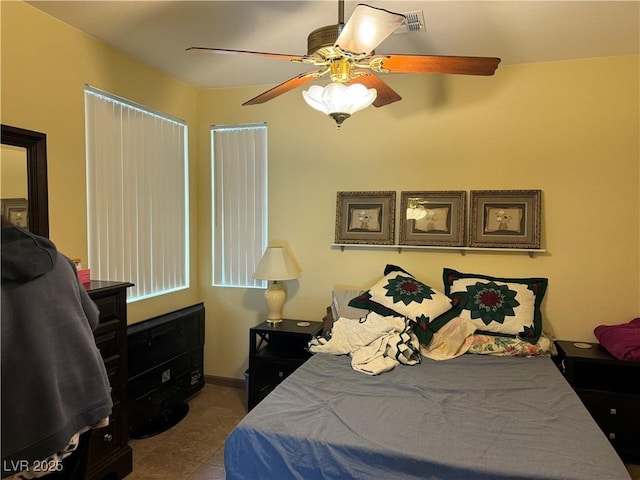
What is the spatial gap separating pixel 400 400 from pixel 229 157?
8.46 ft

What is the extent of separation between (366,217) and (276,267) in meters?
0.81

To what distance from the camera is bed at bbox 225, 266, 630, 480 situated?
5.10 feet

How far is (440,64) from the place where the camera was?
1877mm

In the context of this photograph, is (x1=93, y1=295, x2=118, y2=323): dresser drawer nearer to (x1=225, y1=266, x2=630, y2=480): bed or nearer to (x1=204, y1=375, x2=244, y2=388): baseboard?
(x1=225, y1=266, x2=630, y2=480): bed

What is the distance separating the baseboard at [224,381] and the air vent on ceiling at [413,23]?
9.93 ft

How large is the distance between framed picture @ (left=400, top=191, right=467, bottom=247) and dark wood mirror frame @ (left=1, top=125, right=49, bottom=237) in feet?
7.67

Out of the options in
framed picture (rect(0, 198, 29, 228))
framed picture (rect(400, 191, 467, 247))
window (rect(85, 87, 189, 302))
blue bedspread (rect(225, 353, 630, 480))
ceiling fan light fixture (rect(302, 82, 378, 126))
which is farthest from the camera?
framed picture (rect(400, 191, 467, 247))

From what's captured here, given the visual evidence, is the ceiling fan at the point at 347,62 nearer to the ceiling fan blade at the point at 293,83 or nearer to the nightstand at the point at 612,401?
the ceiling fan blade at the point at 293,83

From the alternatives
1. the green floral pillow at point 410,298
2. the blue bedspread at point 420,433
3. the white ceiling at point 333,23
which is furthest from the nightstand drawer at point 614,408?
the white ceiling at point 333,23

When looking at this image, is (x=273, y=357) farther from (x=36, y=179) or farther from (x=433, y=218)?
(x=36, y=179)

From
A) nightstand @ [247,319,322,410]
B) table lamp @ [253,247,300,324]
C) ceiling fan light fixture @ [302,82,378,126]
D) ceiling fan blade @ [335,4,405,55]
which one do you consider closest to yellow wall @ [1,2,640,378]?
table lamp @ [253,247,300,324]

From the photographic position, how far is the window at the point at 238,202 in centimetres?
375

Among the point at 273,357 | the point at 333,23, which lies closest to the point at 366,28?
the point at 333,23

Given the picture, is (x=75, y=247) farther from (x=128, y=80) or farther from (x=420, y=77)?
(x=420, y=77)
